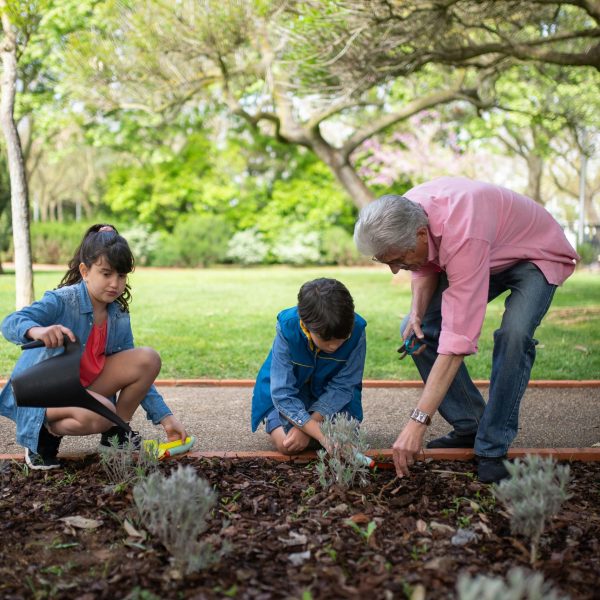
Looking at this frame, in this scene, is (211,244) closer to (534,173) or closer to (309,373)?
(534,173)

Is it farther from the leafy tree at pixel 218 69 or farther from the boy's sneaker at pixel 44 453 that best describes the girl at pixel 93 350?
the leafy tree at pixel 218 69

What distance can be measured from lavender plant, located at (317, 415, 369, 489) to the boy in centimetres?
17

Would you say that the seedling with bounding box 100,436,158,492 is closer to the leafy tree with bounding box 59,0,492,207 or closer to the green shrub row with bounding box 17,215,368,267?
the leafy tree with bounding box 59,0,492,207

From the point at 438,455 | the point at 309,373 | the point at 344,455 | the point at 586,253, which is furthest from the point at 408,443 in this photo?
Result: the point at 586,253

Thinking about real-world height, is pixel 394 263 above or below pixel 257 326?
above

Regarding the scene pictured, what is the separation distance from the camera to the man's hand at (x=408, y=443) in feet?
8.58

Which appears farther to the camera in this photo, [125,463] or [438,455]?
[438,455]

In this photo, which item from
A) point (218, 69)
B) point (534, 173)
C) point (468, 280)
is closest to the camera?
point (468, 280)

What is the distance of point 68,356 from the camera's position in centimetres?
255

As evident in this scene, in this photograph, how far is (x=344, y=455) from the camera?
2.68 metres

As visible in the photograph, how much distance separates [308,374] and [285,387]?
187 mm

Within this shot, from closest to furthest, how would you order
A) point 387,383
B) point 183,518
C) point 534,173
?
point 183,518
point 387,383
point 534,173

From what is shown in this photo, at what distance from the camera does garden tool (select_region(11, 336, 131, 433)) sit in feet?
8.25

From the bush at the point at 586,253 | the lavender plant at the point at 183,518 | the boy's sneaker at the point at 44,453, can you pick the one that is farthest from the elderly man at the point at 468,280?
the bush at the point at 586,253
